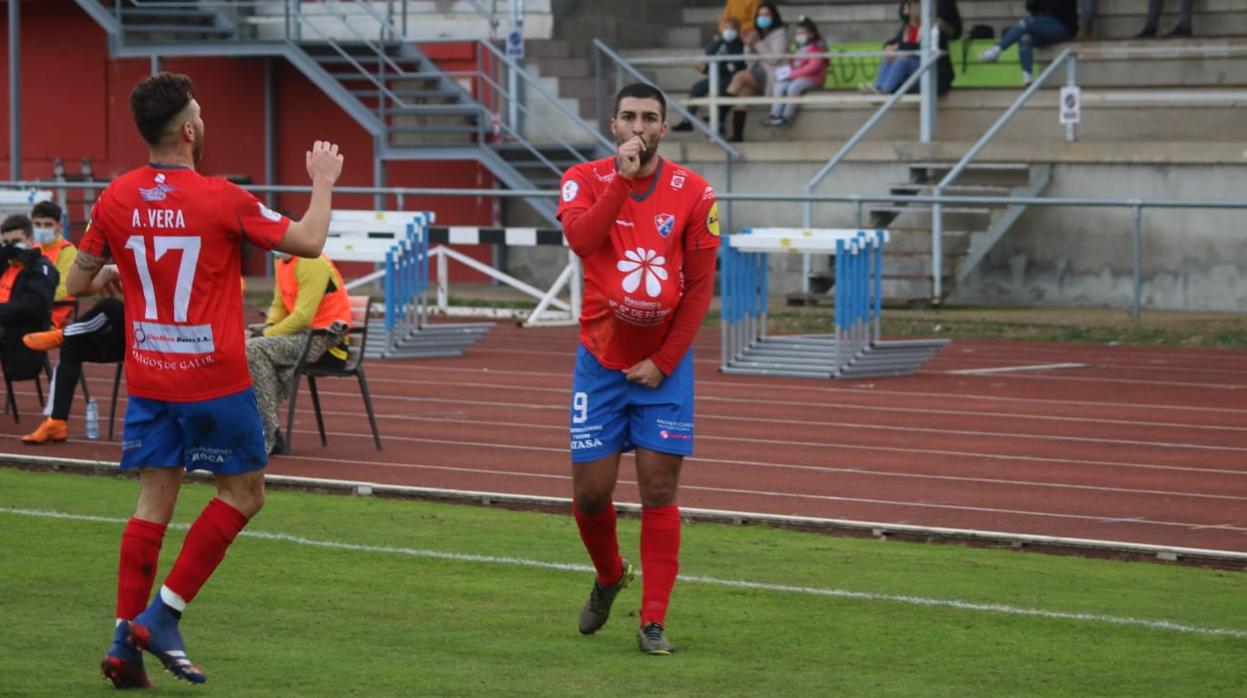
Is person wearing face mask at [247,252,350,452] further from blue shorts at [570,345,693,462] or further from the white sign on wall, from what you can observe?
the white sign on wall

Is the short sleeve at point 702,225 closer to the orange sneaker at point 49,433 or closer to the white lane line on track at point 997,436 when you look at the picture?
the white lane line on track at point 997,436

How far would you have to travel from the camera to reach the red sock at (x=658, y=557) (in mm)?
6863

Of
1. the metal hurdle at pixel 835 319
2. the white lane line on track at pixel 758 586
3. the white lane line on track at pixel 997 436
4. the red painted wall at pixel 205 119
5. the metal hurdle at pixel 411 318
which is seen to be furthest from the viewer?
the red painted wall at pixel 205 119

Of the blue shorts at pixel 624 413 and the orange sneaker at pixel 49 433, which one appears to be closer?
the blue shorts at pixel 624 413

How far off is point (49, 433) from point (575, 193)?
6447mm

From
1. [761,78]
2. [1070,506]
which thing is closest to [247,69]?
[761,78]

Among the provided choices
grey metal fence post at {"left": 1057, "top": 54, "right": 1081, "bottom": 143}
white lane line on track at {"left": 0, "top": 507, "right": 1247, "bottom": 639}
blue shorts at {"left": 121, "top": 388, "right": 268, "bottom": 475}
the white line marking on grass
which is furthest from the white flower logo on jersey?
grey metal fence post at {"left": 1057, "top": 54, "right": 1081, "bottom": 143}

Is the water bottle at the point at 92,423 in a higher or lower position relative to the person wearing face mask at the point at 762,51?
lower

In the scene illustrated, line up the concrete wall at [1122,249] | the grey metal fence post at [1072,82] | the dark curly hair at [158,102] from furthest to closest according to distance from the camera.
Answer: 1. the grey metal fence post at [1072,82]
2. the concrete wall at [1122,249]
3. the dark curly hair at [158,102]

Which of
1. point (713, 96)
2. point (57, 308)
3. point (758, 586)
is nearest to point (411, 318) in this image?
point (57, 308)

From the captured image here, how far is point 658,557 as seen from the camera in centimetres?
692

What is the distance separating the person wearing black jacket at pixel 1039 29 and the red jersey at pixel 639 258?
17.5m

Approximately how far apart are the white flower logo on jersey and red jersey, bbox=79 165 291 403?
1.18 meters

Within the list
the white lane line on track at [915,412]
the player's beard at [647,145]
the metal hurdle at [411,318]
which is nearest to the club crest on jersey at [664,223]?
the player's beard at [647,145]
